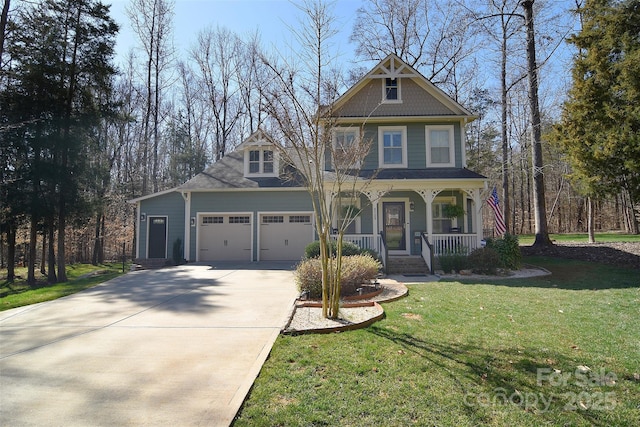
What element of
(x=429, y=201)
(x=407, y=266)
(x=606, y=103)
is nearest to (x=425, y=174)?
(x=429, y=201)

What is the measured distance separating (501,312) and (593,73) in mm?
10066

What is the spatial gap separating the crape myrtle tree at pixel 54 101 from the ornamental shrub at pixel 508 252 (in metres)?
16.7

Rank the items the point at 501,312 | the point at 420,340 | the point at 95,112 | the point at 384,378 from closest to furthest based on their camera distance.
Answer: the point at 384,378
the point at 420,340
the point at 501,312
the point at 95,112

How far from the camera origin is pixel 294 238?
16125 mm

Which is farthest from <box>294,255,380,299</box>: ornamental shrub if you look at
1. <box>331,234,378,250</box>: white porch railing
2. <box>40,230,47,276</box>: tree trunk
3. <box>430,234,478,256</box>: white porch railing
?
<box>40,230,47,276</box>: tree trunk

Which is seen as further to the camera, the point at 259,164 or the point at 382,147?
the point at 259,164

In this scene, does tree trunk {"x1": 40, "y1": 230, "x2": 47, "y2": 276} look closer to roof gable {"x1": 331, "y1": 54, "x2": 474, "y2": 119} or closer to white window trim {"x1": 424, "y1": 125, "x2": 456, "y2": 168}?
roof gable {"x1": 331, "y1": 54, "x2": 474, "y2": 119}

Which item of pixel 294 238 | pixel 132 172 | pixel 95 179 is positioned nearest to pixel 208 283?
pixel 294 238

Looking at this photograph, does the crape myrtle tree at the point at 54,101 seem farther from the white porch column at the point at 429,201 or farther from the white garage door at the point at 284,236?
the white porch column at the point at 429,201

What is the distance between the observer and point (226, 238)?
16.3 meters

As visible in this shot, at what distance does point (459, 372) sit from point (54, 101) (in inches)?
688

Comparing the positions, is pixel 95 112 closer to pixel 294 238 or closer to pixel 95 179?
pixel 95 179

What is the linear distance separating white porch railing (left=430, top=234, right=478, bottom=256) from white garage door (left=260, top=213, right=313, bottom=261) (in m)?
5.78

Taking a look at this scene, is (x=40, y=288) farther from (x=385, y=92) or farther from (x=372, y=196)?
(x=385, y=92)
